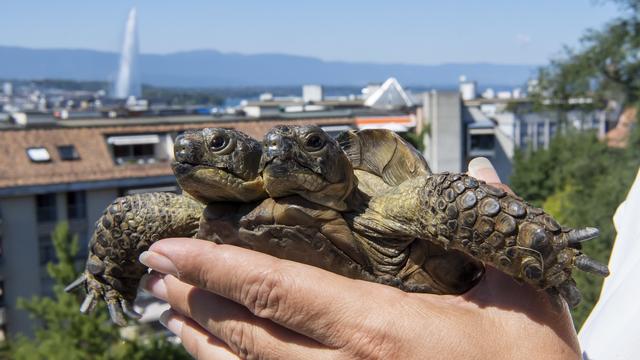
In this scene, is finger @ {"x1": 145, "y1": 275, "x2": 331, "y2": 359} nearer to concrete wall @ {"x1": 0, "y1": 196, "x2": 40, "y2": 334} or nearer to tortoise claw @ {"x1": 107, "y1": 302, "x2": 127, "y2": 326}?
tortoise claw @ {"x1": 107, "y1": 302, "x2": 127, "y2": 326}

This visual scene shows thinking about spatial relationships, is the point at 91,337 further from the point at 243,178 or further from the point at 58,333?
the point at 243,178

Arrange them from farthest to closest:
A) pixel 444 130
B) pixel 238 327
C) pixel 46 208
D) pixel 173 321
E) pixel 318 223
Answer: pixel 444 130, pixel 46 208, pixel 173 321, pixel 238 327, pixel 318 223

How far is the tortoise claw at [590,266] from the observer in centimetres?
145

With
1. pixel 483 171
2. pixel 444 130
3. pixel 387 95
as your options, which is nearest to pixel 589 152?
pixel 444 130

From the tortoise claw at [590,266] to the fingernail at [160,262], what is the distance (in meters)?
0.99

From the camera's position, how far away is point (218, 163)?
1.56m

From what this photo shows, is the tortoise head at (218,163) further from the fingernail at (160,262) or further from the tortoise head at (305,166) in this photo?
the fingernail at (160,262)

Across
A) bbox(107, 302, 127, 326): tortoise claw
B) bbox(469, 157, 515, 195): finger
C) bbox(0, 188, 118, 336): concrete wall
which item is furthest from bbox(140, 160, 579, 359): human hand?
bbox(0, 188, 118, 336): concrete wall

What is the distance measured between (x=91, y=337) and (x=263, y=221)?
323 inches

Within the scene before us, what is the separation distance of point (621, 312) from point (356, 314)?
82 centimetres

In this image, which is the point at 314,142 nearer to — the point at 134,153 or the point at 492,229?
the point at 492,229

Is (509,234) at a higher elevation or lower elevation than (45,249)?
higher

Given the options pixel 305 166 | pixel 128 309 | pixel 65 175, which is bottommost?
pixel 65 175

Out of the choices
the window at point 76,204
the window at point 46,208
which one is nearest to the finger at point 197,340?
the window at point 46,208
